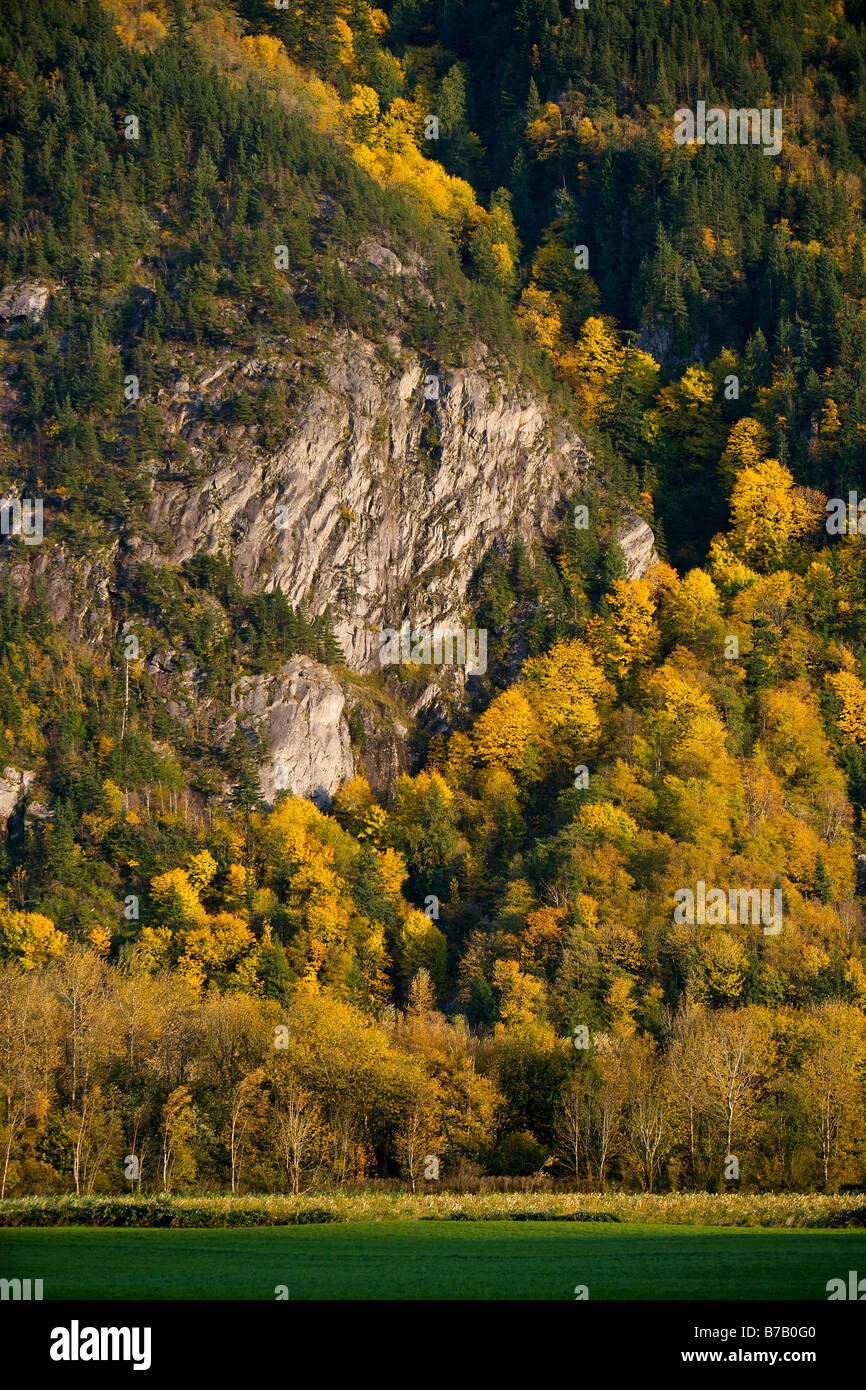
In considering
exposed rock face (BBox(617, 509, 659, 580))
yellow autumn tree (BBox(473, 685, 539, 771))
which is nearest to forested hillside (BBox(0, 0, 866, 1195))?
yellow autumn tree (BBox(473, 685, 539, 771))

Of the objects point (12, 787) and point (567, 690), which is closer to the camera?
point (12, 787)

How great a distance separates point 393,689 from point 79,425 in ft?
125

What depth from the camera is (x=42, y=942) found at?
101438 millimetres

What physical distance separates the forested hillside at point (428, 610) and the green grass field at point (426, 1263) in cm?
2343

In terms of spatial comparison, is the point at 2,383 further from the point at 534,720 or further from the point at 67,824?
the point at 534,720

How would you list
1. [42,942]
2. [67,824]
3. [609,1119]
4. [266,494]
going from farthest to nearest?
[266,494], [67,824], [42,942], [609,1119]

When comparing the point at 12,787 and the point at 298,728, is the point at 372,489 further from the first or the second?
the point at 12,787

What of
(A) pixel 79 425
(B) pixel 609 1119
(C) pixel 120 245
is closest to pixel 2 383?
(A) pixel 79 425

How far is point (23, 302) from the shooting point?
144750mm

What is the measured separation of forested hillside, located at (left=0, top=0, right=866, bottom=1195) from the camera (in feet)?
241

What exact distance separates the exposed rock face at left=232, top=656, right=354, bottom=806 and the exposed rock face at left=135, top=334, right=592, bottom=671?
8142mm

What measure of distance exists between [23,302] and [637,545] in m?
66.0

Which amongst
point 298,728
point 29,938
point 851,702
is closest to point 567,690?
point 298,728

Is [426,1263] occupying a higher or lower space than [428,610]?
lower
